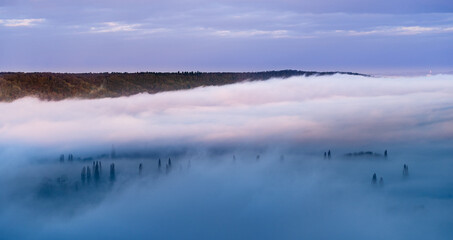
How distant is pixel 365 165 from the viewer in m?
187

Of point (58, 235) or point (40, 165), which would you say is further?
point (40, 165)

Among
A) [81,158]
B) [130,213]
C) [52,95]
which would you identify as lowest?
[130,213]

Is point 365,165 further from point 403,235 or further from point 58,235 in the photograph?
point 58,235

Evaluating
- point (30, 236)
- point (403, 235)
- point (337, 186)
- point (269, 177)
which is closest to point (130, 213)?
point (30, 236)

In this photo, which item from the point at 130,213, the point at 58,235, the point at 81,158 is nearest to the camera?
the point at 58,235

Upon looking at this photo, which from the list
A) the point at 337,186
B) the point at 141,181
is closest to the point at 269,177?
the point at 337,186

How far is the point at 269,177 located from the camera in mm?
179125

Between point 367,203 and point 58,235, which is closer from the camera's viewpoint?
point 58,235

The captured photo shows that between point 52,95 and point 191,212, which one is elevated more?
point 52,95

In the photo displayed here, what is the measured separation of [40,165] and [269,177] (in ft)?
218

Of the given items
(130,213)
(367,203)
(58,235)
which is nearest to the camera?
(58,235)

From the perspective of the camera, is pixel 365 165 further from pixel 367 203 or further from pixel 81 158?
pixel 81 158

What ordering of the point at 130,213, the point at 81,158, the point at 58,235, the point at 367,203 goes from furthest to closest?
the point at 81,158 → the point at 130,213 → the point at 367,203 → the point at 58,235

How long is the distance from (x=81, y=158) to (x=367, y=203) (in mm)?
84783
